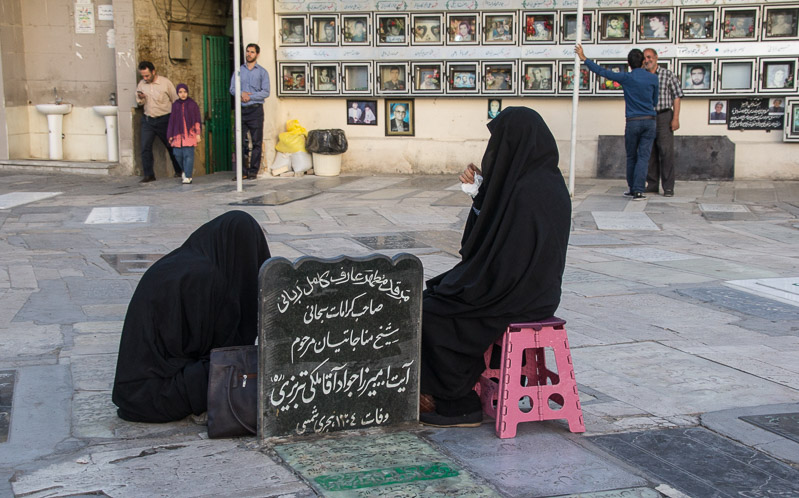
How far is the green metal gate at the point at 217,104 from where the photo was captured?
1537 centimetres

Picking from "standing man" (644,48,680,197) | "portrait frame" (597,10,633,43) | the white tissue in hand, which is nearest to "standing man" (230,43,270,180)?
"portrait frame" (597,10,633,43)

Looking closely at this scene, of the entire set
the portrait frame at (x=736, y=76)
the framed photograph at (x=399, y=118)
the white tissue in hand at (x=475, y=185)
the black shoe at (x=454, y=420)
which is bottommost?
the black shoe at (x=454, y=420)

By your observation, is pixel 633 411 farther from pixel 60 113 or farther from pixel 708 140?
pixel 60 113

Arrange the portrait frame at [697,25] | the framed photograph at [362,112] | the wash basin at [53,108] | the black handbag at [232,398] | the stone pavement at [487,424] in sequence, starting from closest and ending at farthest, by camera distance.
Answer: the stone pavement at [487,424] < the black handbag at [232,398] < the portrait frame at [697,25] < the framed photograph at [362,112] < the wash basin at [53,108]

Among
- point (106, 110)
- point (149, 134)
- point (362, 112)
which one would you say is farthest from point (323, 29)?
point (106, 110)

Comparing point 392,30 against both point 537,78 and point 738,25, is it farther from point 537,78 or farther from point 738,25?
point 738,25

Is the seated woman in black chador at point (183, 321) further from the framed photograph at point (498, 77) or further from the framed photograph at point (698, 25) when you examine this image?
the framed photograph at point (698, 25)

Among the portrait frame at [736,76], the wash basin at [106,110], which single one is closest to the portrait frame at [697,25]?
the portrait frame at [736,76]

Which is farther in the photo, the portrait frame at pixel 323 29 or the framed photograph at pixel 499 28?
the portrait frame at pixel 323 29

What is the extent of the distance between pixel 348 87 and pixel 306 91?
0.65 m

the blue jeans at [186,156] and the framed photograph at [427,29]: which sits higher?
the framed photograph at [427,29]

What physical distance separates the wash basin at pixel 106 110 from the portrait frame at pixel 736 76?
9.17 meters

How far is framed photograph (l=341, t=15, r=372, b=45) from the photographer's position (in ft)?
46.3

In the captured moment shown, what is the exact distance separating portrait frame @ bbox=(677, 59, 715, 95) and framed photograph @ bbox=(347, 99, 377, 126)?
14.9 feet
